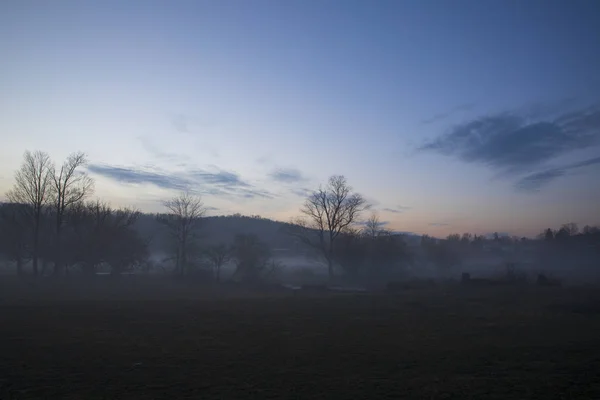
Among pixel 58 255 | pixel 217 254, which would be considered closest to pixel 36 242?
pixel 58 255

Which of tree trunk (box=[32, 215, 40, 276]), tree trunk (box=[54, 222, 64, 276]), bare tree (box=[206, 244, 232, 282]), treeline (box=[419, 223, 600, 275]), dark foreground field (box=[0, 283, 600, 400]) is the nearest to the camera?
dark foreground field (box=[0, 283, 600, 400])

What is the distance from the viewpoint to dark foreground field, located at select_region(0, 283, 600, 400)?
1061 centimetres

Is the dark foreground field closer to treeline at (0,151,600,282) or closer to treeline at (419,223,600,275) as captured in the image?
treeline at (0,151,600,282)

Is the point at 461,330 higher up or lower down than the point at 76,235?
lower down

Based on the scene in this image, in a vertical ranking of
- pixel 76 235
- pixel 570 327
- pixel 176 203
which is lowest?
pixel 570 327

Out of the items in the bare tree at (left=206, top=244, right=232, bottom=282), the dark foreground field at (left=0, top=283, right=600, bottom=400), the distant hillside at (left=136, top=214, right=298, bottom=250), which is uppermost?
the distant hillside at (left=136, top=214, right=298, bottom=250)

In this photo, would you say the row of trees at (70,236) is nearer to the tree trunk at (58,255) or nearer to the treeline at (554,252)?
the tree trunk at (58,255)

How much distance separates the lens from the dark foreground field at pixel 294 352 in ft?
34.8

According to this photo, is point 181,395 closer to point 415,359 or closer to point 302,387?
point 302,387

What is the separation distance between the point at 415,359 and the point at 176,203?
57.9m

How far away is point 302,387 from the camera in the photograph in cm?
1084

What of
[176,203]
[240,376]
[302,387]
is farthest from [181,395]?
[176,203]

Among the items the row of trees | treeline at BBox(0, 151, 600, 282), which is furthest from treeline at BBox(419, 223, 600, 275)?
the row of trees

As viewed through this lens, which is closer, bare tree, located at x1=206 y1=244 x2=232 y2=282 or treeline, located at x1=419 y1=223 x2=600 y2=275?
bare tree, located at x1=206 y1=244 x2=232 y2=282
